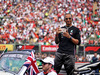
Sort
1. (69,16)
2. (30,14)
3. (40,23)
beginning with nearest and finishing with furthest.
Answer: (69,16)
(40,23)
(30,14)

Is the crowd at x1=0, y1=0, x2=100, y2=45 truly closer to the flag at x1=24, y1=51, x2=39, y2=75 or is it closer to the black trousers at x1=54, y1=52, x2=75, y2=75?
the flag at x1=24, y1=51, x2=39, y2=75

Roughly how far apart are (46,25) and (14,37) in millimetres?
3316

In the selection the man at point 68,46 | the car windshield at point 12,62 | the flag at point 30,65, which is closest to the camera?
the man at point 68,46

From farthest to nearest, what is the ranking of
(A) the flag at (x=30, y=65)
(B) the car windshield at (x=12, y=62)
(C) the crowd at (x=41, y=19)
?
(C) the crowd at (x=41, y=19) < (A) the flag at (x=30, y=65) < (B) the car windshield at (x=12, y=62)

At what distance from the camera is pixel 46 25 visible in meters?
19.0

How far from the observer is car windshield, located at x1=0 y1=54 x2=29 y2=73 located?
4.97 metres

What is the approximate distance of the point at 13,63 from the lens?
5148 mm

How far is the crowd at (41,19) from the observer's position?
17297 millimetres

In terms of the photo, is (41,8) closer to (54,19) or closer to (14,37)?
(54,19)

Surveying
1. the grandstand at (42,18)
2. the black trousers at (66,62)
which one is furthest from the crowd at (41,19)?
the black trousers at (66,62)

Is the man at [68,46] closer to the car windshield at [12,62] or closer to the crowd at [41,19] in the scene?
the car windshield at [12,62]

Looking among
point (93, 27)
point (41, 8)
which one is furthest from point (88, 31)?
point (41, 8)

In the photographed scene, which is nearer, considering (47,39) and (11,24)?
(47,39)

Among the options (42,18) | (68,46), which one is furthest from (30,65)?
(42,18)
